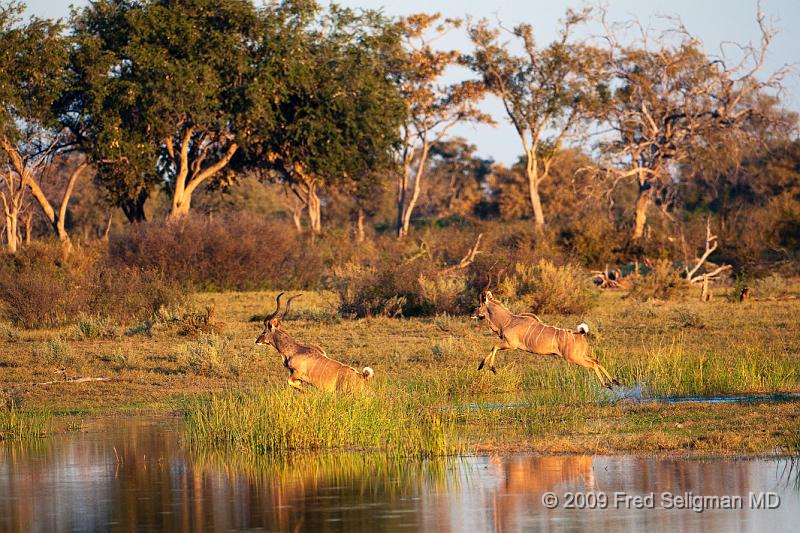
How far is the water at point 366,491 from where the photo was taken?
738 centimetres

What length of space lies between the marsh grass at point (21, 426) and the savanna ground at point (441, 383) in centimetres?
17

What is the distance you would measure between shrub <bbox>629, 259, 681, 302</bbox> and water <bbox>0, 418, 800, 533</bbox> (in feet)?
57.0

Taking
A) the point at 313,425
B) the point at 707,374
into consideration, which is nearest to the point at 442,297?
the point at 707,374

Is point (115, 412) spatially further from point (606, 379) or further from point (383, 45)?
point (383, 45)

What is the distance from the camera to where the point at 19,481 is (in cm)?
909

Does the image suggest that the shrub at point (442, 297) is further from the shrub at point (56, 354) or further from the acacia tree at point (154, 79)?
the acacia tree at point (154, 79)

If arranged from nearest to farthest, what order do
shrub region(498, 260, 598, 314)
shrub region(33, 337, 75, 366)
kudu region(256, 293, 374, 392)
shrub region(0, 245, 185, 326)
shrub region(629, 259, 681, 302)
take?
kudu region(256, 293, 374, 392) < shrub region(33, 337, 75, 366) < shrub region(0, 245, 185, 326) < shrub region(498, 260, 598, 314) < shrub region(629, 259, 681, 302)

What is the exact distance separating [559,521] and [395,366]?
27.8ft

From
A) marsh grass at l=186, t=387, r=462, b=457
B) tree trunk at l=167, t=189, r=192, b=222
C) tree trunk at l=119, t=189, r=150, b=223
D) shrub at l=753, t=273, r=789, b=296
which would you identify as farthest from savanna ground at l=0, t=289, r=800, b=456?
tree trunk at l=119, t=189, r=150, b=223

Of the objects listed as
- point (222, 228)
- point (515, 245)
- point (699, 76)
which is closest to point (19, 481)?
point (222, 228)

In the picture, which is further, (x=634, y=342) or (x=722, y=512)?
(x=634, y=342)

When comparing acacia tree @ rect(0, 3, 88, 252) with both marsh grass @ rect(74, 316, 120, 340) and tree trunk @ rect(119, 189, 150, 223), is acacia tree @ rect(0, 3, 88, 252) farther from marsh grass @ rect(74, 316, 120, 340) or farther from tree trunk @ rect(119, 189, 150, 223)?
marsh grass @ rect(74, 316, 120, 340)

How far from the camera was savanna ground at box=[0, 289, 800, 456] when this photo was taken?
1028 cm

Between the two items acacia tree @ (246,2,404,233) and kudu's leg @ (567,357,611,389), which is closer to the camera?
kudu's leg @ (567,357,611,389)
